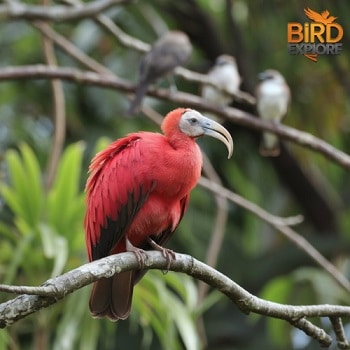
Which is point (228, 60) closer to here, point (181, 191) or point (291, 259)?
point (291, 259)

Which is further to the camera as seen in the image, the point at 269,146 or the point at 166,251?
the point at 269,146

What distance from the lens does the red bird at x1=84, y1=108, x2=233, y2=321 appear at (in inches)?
183

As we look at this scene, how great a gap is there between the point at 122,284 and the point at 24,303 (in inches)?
54.0

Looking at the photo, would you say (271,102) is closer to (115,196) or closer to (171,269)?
(115,196)

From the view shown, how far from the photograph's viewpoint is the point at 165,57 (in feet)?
28.0

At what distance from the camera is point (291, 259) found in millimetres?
10117

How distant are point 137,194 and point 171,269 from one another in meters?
0.59

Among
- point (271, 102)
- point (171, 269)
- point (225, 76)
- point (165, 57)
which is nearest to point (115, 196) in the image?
point (171, 269)

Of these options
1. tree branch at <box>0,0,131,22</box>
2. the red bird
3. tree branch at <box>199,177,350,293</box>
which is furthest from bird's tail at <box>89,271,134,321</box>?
tree branch at <box>0,0,131,22</box>

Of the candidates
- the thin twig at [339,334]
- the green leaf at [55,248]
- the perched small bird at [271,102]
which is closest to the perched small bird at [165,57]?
the perched small bird at [271,102]

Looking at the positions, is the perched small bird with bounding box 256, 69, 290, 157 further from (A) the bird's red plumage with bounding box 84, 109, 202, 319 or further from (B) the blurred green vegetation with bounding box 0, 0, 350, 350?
(A) the bird's red plumage with bounding box 84, 109, 202, 319

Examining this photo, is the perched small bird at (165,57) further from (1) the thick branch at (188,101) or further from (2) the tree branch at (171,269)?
(2) the tree branch at (171,269)

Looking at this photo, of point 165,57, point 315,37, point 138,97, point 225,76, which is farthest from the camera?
point 225,76

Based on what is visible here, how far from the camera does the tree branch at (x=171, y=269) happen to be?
3.35m
